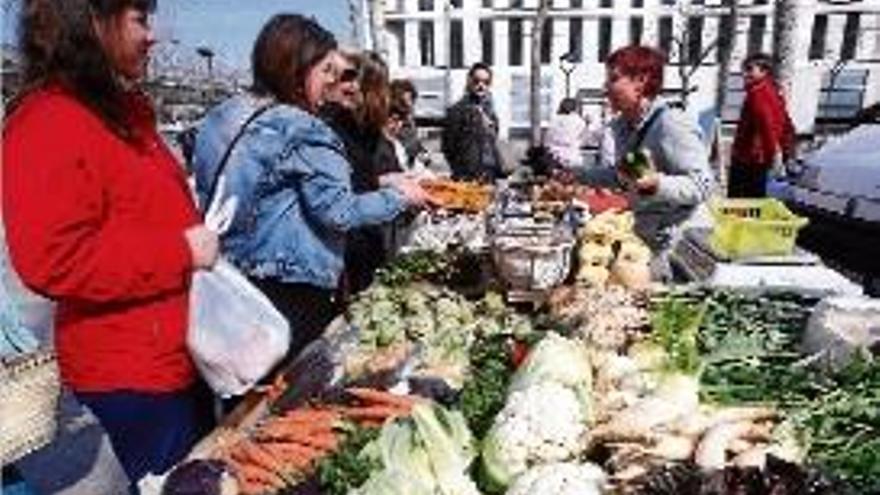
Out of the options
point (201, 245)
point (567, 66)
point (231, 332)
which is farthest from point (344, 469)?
point (567, 66)

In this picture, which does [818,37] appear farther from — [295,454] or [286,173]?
[295,454]

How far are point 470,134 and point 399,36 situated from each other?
151 feet

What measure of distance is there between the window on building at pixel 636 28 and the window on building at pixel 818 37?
25.2ft

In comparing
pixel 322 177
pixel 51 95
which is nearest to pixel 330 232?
pixel 322 177

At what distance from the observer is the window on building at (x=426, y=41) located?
53375mm

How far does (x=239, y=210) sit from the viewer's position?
11.6 ft

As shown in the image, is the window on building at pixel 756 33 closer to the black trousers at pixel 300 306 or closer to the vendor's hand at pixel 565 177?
the vendor's hand at pixel 565 177

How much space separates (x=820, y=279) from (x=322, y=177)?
6.49ft

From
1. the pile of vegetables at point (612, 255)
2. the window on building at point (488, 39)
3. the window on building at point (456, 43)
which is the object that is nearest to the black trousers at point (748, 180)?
the pile of vegetables at point (612, 255)

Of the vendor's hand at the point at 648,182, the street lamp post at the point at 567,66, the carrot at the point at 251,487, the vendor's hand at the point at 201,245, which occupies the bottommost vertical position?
the street lamp post at the point at 567,66

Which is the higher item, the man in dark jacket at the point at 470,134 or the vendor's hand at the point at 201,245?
the vendor's hand at the point at 201,245

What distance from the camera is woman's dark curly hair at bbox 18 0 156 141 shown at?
8.27 ft

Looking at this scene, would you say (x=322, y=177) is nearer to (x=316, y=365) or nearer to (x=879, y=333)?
(x=316, y=365)

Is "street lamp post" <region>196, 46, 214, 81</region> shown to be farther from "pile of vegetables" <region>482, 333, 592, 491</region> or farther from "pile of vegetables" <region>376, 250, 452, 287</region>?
"pile of vegetables" <region>482, 333, 592, 491</region>
